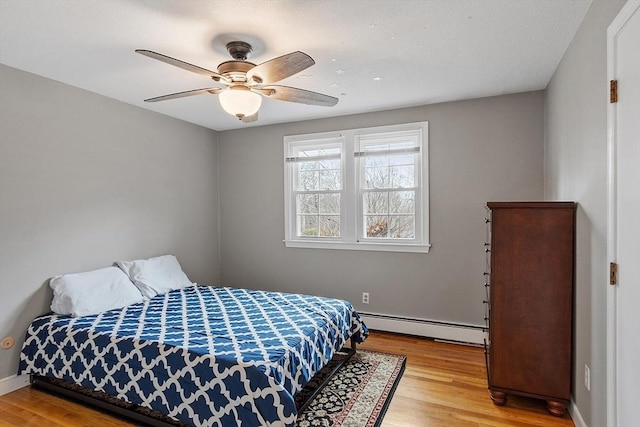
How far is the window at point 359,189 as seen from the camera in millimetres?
3818

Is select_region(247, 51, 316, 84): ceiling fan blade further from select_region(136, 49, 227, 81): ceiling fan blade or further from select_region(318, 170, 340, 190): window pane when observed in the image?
select_region(318, 170, 340, 190): window pane

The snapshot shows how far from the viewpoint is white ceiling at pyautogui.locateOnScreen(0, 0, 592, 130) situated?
1.94 m

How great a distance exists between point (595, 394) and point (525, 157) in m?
2.18

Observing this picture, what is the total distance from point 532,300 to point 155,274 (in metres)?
3.40

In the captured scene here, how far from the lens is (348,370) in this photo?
2936mm

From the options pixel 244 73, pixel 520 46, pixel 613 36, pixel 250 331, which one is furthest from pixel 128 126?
Answer: pixel 613 36

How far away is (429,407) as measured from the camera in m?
2.43

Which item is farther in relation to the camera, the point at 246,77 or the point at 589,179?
the point at 246,77

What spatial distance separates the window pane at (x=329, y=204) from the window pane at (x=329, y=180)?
0.10 meters

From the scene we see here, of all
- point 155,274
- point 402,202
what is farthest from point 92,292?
point 402,202

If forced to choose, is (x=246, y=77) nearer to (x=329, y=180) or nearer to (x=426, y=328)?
(x=329, y=180)

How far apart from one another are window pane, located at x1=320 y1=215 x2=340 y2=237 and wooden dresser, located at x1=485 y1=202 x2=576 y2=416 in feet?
6.57

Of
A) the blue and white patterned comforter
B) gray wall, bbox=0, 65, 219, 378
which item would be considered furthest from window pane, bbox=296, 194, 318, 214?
the blue and white patterned comforter

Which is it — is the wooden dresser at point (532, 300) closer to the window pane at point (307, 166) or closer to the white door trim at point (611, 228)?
the white door trim at point (611, 228)
